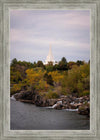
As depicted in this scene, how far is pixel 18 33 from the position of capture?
2123mm

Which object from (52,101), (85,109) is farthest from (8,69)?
(85,109)

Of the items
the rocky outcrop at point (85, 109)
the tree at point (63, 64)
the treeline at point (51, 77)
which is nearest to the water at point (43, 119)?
the rocky outcrop at point (85, 109)

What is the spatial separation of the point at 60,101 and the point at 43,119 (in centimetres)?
32

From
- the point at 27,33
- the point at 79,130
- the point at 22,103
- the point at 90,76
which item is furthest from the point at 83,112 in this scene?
the point at 27,33

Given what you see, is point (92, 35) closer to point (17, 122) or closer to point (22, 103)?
point (22, 103)

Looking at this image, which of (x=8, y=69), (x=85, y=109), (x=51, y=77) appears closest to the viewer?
(x=8, y=69)

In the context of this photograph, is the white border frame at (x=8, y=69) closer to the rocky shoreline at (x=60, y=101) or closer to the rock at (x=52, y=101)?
the rocky shoreline at (x=60, y=101)

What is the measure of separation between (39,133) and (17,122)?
328 mm

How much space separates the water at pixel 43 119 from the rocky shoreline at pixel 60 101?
59mm

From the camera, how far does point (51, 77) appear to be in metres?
2.20

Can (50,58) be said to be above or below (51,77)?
above

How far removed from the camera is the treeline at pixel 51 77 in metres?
2.13

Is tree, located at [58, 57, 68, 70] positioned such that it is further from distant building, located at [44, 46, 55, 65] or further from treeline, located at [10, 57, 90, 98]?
distant building, located at [44, 46, 55, 65]

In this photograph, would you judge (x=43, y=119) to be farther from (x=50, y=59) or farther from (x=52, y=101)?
(x=50, y=59)
